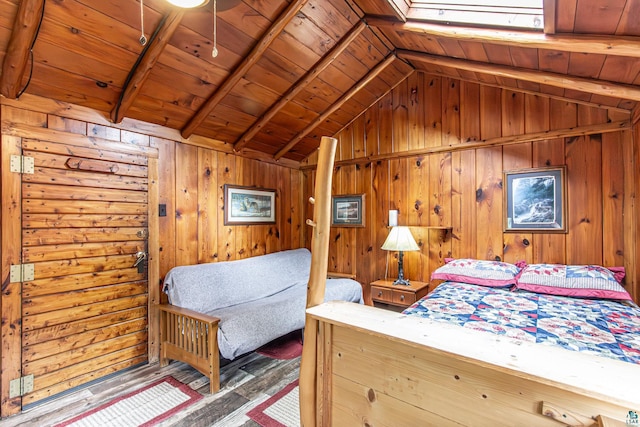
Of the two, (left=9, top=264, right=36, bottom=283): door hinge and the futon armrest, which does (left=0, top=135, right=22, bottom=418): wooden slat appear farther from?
the futon armrest

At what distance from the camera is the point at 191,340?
2510 mm

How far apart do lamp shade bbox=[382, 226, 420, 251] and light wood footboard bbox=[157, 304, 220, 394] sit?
1938 millimetres

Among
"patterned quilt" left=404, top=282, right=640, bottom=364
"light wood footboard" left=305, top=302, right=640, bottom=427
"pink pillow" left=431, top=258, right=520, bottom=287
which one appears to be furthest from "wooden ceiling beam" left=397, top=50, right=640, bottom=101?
"light wood footboard" left=305, top=302, right=640, bottom=427

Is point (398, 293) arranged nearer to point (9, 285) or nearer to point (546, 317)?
point (546, 317)

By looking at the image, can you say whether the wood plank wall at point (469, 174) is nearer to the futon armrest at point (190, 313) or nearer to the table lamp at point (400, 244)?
the table lamp at point (400, 244)

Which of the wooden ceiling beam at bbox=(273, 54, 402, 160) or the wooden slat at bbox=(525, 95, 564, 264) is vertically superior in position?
the wooden ceiling beam at bbox=(273, 54, 402, 160)

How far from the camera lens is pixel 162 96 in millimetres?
2646

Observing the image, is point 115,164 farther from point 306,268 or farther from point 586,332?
point 586,332

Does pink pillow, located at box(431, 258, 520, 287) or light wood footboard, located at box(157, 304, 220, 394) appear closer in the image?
light wood footboard, located at box(157, 304, 220, 394)

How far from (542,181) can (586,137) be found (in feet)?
1.62

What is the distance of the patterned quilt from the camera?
5.08ft

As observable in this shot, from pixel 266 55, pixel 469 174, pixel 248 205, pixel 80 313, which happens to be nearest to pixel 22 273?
pixel 80 313

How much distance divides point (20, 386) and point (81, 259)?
2.94 feet

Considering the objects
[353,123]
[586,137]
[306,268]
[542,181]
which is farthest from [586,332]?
[353,123]
